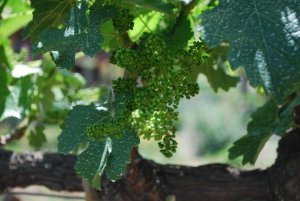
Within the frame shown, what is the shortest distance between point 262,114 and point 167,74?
0.78 meters

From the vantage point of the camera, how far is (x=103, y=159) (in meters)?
1.20

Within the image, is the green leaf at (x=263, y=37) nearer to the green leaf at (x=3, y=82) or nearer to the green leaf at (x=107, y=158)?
the green leaf at (x=107, y=158)

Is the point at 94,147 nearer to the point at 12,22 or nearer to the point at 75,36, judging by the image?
the point at 75,36

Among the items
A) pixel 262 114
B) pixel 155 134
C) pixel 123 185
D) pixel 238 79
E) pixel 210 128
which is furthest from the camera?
pixel 210 128

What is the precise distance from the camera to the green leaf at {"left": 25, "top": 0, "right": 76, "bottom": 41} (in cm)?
133

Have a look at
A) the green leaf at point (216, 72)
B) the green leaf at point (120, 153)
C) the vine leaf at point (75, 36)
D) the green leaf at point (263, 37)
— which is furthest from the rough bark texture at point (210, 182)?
the green leaf at point (263, 37)

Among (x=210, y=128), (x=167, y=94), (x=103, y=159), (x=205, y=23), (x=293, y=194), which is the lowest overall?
(x=210, y=128)

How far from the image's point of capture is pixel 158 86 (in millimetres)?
1085

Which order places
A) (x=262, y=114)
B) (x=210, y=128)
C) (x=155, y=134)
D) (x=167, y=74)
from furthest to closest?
(x=210, y=128)
(x=262, y=114)
(x=167, y=74)
(x=155, y=134)

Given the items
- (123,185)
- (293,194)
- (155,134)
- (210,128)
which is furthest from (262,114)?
(210,128)

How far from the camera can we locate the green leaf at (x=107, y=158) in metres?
1.17

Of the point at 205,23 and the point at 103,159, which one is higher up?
the point at 205,23

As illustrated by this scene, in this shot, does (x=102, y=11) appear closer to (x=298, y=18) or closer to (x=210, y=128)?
(x=298, y=18)

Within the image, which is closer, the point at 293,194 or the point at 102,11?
the point at 102,11
